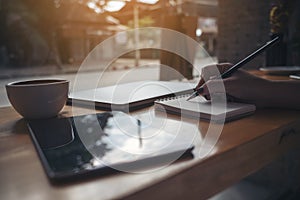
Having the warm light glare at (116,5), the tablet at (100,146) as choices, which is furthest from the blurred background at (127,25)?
the tablet at (100,146)

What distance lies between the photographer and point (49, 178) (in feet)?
0.91

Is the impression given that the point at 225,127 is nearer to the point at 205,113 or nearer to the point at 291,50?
the point at 205,113

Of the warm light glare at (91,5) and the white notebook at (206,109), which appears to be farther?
the warm light glare at (91,5)

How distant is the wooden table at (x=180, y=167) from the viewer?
26 centimetres

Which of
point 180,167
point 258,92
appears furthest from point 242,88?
point 180,167

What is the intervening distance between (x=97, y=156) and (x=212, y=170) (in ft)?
0.44

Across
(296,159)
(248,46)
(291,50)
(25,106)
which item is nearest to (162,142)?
(25,106)

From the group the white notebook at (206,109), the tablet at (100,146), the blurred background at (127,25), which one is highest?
the blurred background at (127,25)

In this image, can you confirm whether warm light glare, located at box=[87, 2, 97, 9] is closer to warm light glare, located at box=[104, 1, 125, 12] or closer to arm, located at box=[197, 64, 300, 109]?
warm light glare, located at box=[104, 1, 125, 12]

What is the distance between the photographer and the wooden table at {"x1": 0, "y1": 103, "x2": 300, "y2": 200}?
26 cm

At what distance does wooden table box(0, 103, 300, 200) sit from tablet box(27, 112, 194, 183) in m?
0.01

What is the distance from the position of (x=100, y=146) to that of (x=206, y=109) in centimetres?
22

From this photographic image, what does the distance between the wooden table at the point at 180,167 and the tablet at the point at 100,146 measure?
1cm

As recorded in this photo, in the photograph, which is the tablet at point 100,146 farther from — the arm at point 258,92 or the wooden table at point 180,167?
the arm at point 258,92
